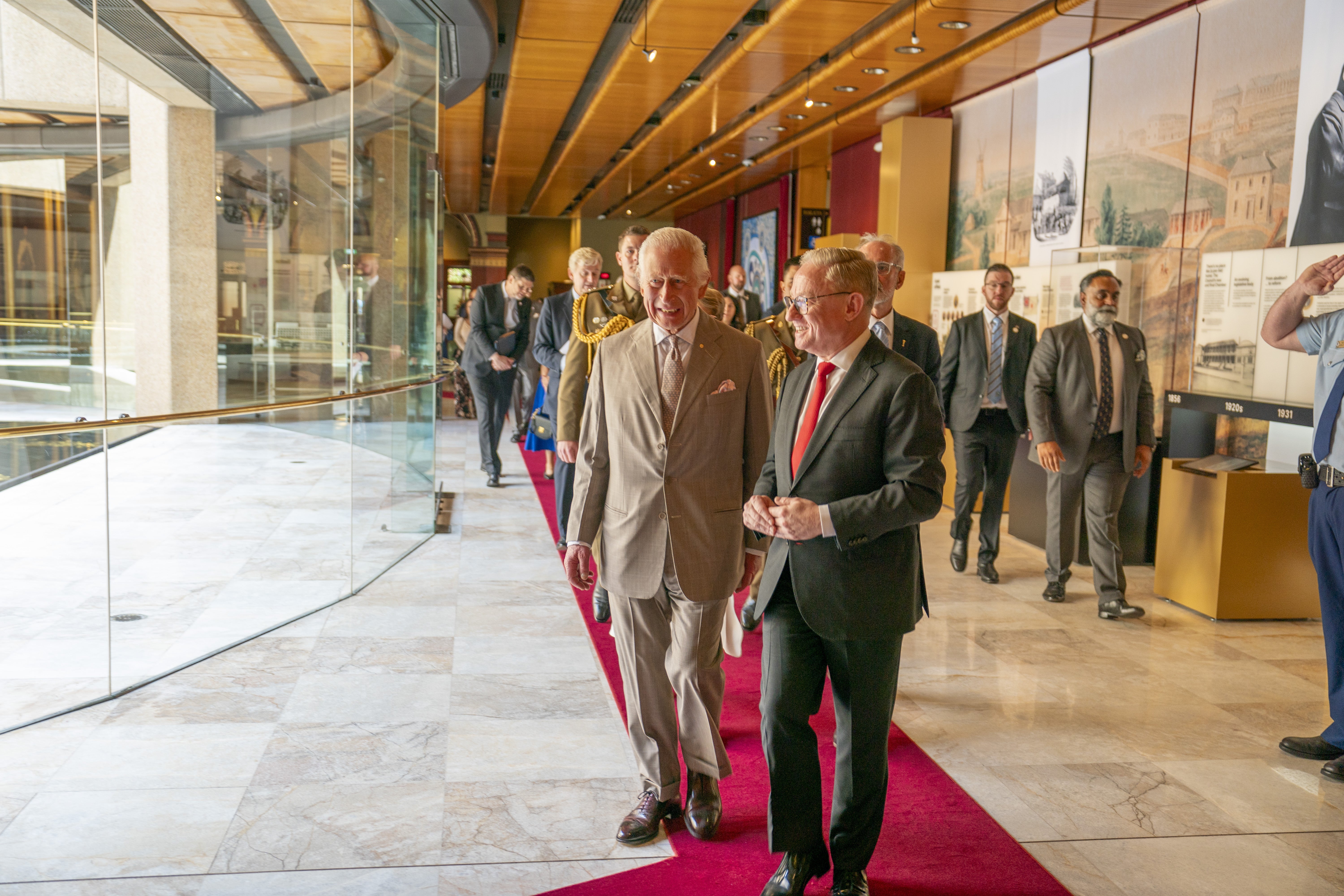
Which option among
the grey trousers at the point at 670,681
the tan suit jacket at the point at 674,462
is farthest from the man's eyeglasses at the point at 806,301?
the grey trousers at the point at 670,681

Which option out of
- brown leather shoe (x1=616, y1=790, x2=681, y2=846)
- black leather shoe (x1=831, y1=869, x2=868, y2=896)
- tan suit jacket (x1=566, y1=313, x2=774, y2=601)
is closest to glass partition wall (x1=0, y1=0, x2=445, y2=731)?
tan suit jacket (x1=566, y1=313, x2=774, y2=601)

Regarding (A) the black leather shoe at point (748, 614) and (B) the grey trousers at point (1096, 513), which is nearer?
(A) the black leather shoe at point (748, 614)

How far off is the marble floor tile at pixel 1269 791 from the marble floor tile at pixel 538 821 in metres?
1.83

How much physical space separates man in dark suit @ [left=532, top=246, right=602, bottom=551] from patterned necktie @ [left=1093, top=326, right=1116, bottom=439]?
9.09ft

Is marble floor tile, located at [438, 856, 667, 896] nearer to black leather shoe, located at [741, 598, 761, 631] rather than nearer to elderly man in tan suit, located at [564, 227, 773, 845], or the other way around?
elderly man in tan suit, located at [564, 227, 773, 845]

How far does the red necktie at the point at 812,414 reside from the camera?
8.63 ft

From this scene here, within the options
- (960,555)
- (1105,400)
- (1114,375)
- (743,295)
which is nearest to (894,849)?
(1105,400)

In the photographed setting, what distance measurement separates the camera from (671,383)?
2955 mm

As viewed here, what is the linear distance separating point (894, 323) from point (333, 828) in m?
3.08

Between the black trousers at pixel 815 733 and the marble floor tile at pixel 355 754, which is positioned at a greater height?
the black trousers at pixel 815 733

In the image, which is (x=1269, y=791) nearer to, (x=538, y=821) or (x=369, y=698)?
(x=538, y=821)

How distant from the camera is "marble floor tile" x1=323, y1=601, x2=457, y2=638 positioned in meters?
5.05

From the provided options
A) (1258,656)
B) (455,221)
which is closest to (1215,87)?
(1258,656)

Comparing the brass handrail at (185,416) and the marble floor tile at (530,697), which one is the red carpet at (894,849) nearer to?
the marble floor tile at (530,697)
